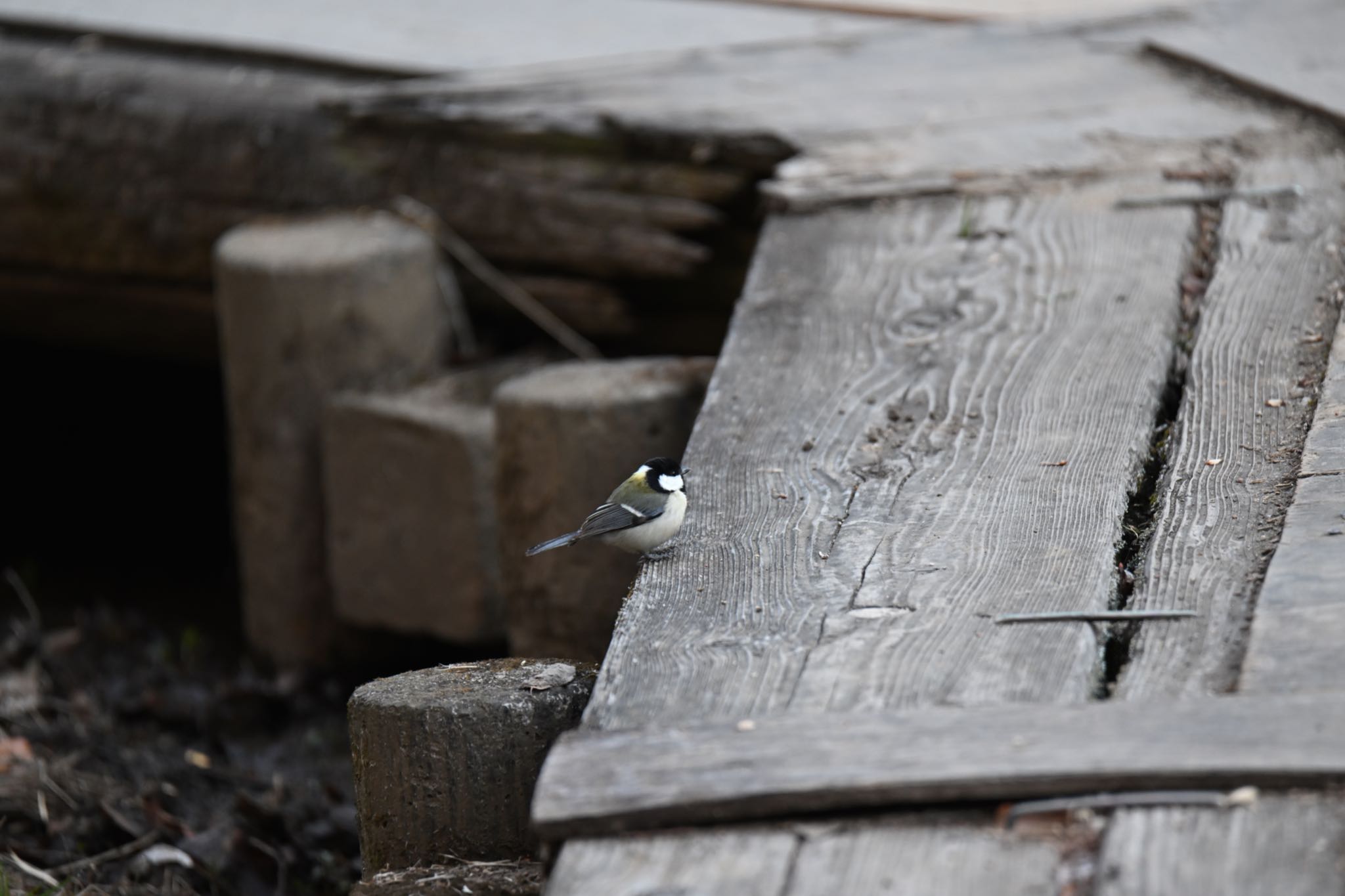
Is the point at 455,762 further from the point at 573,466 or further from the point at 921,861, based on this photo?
the point at 573,466

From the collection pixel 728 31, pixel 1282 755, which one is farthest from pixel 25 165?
pixel 1282 755

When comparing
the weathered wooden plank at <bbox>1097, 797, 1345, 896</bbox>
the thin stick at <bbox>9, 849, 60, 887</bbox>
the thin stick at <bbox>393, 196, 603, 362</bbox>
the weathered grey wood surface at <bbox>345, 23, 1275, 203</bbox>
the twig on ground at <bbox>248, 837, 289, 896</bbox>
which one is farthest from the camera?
the thin stick at <bbox>393, 196, 603, 362</bbox>

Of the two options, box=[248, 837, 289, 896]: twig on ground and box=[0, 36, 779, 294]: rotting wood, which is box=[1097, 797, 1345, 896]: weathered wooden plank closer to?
box=[248, 837, 289, 896]: twig on ground

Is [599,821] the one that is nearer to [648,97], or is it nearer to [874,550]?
[874,550]

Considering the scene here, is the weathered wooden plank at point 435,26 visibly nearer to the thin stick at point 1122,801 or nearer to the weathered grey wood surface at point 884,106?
the weathered grey wood surface at point 884,106

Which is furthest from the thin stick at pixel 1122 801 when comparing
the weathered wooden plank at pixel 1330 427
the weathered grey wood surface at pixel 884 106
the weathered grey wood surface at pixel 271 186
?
the weathered grey wood surface at pixel 271 186

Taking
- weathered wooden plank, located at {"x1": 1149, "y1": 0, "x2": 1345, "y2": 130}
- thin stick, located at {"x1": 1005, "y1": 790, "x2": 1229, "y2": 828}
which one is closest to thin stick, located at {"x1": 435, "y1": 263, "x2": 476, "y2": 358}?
weathered wooden plank, located at {"x1": 1149, "y1": 0, "x2": 1345, "y2": 130}

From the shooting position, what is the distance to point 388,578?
13.9ft

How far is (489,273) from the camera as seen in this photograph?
4.49 m

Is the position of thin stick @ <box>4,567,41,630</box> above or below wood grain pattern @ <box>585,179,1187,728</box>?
below

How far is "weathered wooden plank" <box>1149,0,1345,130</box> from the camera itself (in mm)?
4102

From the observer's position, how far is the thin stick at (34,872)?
2840 mm

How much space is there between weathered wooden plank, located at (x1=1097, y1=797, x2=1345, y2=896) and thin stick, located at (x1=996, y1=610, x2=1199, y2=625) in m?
0.43

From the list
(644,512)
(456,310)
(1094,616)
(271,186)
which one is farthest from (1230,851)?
(271,186)
